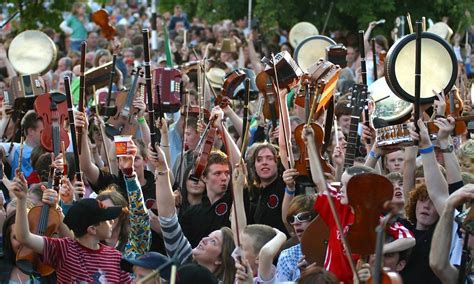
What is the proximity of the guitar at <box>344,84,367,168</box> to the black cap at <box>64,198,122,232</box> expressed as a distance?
2037 mm

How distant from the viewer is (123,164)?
8.85 m

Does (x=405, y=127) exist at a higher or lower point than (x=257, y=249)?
higher

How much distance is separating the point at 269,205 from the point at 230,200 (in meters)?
0.35

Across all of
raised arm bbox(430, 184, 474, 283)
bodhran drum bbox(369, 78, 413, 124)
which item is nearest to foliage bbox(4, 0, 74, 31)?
bodhran drum bbox(369, 78, 413, 124)

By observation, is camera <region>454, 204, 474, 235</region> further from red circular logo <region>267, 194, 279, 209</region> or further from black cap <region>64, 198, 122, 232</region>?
red circular logo <region>267, 194, 279, 209</region>

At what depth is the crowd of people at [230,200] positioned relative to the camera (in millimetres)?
7227

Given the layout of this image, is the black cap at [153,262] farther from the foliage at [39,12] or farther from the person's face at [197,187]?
the foliage at [39,12]

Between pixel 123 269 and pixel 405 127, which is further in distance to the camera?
pixel 405 127

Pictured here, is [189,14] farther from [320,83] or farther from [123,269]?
[123,269]

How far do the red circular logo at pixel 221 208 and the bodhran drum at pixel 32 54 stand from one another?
5135mm

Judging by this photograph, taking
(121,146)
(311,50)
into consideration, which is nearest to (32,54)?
(311,50)

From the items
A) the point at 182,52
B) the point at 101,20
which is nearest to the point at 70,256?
the point at 101,20

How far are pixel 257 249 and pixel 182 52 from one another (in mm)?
11554

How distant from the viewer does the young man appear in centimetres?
761
